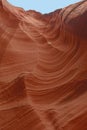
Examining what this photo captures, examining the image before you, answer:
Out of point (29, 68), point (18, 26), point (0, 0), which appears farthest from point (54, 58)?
point (0, 0)

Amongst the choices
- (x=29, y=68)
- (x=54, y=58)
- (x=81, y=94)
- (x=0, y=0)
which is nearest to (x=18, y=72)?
(x=29, y=68)

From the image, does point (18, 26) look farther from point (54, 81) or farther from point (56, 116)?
point (56, 116)

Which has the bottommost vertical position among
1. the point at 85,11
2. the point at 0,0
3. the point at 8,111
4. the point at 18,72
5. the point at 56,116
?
the point at 56,116

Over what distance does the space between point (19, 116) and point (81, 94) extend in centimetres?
74

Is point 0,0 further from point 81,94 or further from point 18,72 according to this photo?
point 81,94

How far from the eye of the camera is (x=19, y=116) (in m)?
5.01

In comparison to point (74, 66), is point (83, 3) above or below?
above

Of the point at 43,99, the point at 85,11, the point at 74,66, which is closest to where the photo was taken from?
the point at 43,99

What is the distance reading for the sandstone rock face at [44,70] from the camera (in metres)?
4.91

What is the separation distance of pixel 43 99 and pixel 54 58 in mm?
940

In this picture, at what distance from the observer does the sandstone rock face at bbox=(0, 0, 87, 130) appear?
16.1 ft

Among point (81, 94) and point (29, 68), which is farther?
point (29, 68)

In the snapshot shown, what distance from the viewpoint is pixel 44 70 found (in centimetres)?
583

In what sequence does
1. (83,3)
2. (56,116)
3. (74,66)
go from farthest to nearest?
(83,3) < (74,66) < (56,116)
